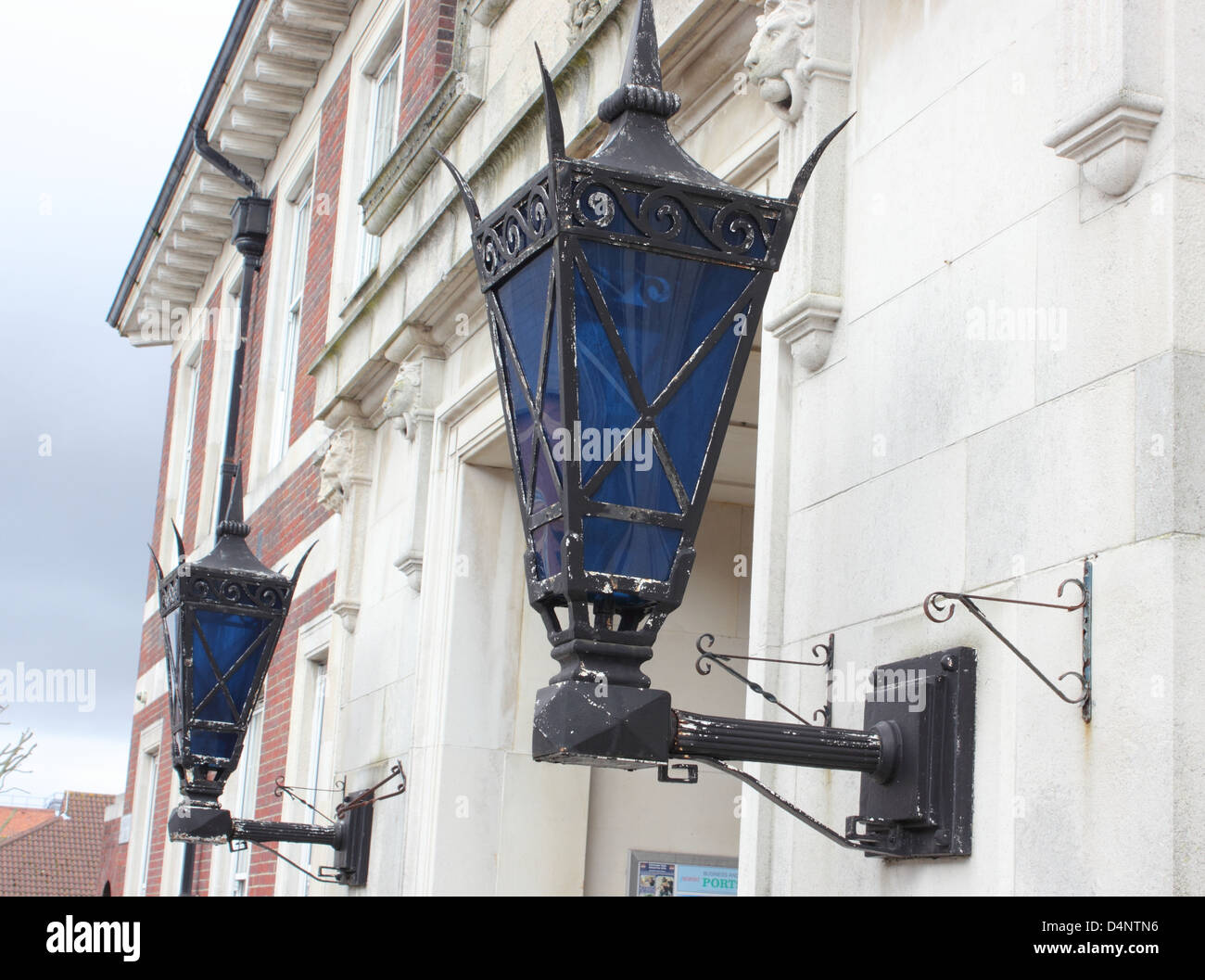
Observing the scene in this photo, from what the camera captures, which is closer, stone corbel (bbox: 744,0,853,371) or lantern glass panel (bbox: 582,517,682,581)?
lantern glass panel (bbox: 582,517,682,581)

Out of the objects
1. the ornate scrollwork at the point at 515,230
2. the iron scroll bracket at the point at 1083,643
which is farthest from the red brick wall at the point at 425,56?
the iron scroll bracket at the point at 1083,643

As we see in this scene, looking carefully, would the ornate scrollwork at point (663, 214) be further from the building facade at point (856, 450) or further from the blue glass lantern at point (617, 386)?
the building facade at point (856, 450)

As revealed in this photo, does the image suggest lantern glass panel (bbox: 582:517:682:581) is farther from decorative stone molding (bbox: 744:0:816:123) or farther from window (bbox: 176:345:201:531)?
window (bbox: 176:345:201:531)

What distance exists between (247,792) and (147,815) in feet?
17.0

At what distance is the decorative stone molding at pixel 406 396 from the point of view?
7695 millimetres

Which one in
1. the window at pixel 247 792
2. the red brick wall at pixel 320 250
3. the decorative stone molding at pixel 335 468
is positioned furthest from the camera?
the red brick wall at pixel 320 250

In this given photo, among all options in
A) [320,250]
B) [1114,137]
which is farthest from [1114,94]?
[320,250]

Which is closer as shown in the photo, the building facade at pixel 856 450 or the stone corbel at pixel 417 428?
the building facade at pixel 856 450

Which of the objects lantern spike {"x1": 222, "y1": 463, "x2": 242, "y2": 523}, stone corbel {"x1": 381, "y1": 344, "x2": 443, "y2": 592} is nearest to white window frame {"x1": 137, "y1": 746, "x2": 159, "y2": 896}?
lantern spike {"x1": 222, "y1": 463, "x2": 242, "y2": 523}

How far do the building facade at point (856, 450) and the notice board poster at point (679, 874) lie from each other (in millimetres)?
43

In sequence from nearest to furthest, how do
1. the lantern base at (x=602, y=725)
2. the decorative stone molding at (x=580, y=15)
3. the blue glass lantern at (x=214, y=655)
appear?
the lantern base at (x=602, y=725), the decorative stone molding at (x=580, y=15), the blue glass lantern at (x=214, y=655)

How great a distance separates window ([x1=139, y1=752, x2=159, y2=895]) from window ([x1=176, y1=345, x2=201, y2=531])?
2.35 metres

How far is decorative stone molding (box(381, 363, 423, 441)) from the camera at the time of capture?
770 centimetres

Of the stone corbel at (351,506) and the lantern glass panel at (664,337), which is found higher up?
the stone corbel at (351,506)
